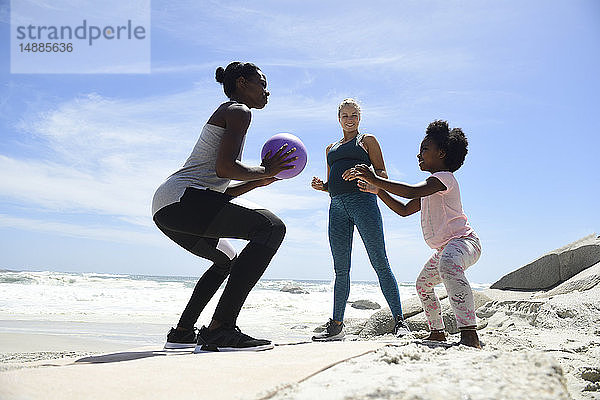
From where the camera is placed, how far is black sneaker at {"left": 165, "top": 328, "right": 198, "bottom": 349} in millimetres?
3538

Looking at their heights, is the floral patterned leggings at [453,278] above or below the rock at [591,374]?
above

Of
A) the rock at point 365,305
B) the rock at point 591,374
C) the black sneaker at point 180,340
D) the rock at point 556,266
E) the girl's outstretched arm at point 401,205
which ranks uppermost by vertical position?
the girl's outstretched arm at point 401,205

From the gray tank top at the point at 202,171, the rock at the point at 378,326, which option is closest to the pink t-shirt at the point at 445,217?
the gray tank top at the point at 202,171

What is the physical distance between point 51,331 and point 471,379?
6157mm

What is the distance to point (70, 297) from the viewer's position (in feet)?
44.6

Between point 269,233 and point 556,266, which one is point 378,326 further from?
point 556,266

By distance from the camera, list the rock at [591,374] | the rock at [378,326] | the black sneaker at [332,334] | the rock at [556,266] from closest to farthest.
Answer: the rock at [591,374]
the black sneaker at [332,334]
the rock at [378,326]
the rock at [556,266]

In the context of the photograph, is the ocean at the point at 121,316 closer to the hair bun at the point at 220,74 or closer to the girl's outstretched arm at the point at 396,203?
the girl's outstretched arm at the point at 396,203

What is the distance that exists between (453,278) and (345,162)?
198 centimetres

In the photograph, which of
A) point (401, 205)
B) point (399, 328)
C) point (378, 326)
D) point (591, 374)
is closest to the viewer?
→ point (591, 374)

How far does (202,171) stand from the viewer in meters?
3.52

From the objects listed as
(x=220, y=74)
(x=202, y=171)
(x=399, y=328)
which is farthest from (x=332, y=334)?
(x=220, y=74)

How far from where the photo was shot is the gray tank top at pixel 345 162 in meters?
4.81

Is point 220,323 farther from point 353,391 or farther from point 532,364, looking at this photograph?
point 532,364
